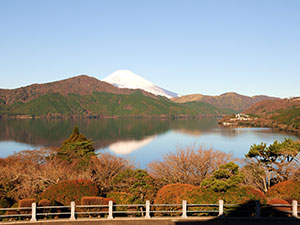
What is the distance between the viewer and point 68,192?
74.4 ft

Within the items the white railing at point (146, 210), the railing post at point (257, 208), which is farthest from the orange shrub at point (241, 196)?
the railing post at point (257, 208)

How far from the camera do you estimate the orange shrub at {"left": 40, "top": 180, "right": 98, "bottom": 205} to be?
22.4 meters

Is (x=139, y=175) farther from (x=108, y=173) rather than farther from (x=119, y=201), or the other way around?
(x=108, y=173)

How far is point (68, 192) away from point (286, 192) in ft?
57.0

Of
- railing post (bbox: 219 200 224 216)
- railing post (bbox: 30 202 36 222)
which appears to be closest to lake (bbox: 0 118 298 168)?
railing post (bbox: 219 200 224 216)

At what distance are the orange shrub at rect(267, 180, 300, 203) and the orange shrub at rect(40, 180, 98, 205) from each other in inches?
574

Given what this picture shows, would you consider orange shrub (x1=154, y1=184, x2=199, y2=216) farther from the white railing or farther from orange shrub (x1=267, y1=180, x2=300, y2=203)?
orange shrub (x1=267, y1=180, x2=300, y2=203)

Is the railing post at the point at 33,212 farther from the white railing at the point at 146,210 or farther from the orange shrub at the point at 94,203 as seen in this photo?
the orange shrub at the point at 94,203

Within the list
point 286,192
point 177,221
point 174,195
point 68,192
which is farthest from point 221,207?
point 68,192

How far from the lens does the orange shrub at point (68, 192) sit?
2241 cm

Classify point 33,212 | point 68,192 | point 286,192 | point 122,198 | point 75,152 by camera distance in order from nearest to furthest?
point 33,212 < point 68,192 < point 122,198 < point 286,192 < point 75,152

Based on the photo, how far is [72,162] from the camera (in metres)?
41.9

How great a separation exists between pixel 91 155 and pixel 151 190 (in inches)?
749

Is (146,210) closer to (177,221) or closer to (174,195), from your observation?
(177,221)
